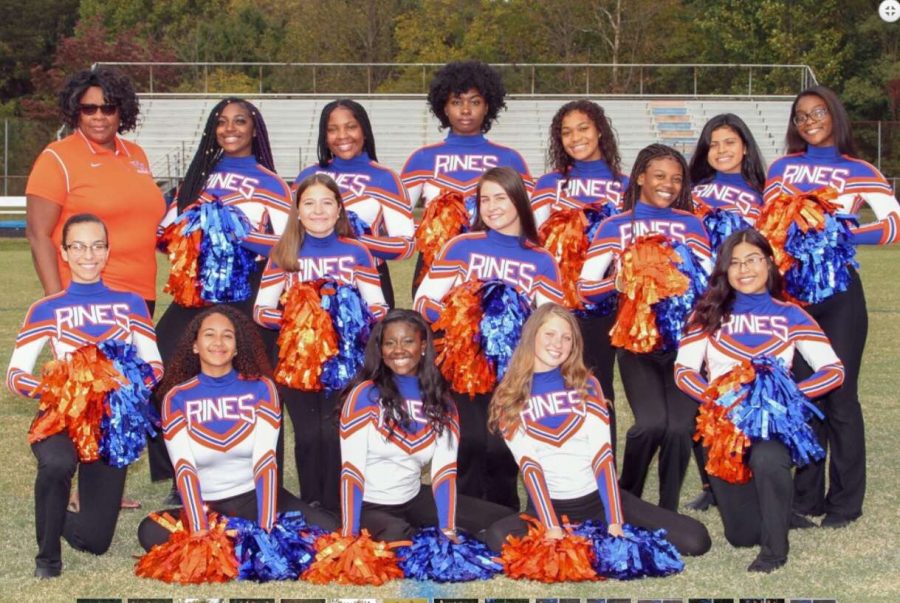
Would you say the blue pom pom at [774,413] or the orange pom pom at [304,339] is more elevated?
the orange pom pom at [304,339]

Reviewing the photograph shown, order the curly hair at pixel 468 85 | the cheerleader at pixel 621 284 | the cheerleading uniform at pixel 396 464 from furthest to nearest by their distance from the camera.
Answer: the curly hair at pixel 468 85 → the cheerleader at pixel 621 284 → the cheerleading uniform at pixel 396 464

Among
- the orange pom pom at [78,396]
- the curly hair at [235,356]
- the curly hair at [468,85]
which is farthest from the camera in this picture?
the curly hair at [468,85]

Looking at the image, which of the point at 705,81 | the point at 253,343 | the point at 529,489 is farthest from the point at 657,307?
the point at 705,81

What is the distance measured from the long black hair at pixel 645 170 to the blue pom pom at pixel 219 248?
1.30m

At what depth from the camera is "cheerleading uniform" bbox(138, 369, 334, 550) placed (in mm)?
3963

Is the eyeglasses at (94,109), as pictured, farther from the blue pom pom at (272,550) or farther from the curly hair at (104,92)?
the blue pom pom at (272,550)

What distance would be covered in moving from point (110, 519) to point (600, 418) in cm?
152

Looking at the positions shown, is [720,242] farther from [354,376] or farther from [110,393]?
[110,393]

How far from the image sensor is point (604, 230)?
4.43 metres

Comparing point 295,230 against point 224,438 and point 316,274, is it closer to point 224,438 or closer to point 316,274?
point 316,274

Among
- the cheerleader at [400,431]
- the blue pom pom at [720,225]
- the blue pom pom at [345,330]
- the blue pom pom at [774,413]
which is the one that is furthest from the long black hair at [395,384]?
the blue pom pom at [720,225]

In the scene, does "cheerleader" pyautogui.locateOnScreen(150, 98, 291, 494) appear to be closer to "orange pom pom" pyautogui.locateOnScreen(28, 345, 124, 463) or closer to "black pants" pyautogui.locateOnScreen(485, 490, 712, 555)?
"orange pom pom" pyautogui.locateOnScreen(28, 345, 124, 463)

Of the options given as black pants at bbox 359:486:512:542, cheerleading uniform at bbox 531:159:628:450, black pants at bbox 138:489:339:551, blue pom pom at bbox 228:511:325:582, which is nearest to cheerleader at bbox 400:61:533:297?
cheerleading uniform at bbox 531:159:628:450

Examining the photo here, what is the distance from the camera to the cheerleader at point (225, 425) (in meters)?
3.97
